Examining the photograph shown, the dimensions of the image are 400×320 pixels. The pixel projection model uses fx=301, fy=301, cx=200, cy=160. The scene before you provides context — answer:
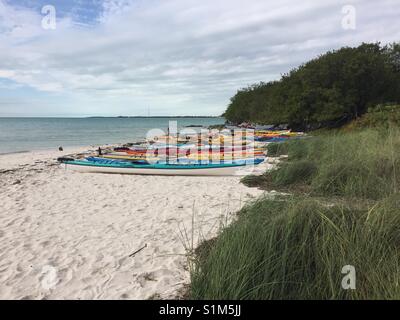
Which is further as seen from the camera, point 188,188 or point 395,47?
point 395,47

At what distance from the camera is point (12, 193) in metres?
7.90

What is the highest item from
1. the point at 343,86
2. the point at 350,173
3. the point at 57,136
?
the point at 343,86

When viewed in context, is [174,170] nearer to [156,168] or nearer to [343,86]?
[156,168]

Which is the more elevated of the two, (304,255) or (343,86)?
A: (343,86)

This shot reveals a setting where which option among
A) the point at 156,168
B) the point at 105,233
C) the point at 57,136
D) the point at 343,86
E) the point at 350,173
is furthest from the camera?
the point at 57,136

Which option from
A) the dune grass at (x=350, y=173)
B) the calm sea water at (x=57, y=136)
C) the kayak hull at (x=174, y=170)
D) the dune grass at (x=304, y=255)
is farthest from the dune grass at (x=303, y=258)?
the calm sea water at (x=57, y=136)

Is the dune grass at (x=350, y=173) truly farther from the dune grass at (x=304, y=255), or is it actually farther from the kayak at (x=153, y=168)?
the kayak at (x=153, y=168)

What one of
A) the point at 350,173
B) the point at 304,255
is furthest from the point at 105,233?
the point at 350,173

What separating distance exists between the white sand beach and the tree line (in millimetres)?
18331

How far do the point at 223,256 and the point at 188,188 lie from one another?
17.5ft

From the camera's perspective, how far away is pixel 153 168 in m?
10.4

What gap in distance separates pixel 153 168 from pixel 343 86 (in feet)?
64.9
